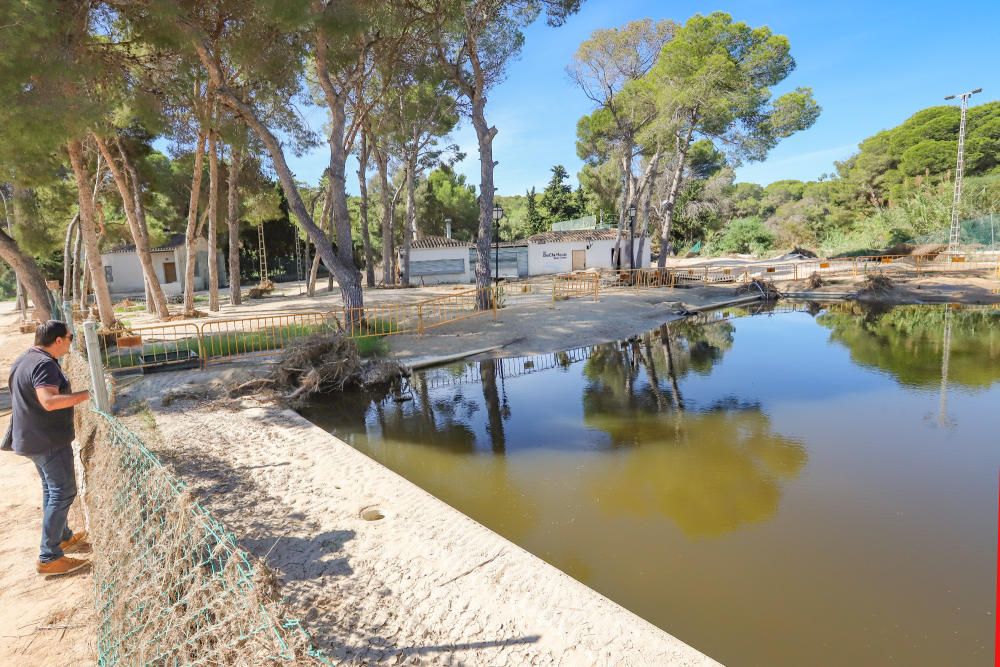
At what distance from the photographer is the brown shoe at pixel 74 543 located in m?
4.28

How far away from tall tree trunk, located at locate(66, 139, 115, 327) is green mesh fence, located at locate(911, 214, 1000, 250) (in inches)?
1709

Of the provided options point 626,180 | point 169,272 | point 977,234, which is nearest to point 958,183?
point 977,234

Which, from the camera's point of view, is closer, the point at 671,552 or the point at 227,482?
the point at 671,552

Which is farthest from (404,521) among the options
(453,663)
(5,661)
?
(5,661)

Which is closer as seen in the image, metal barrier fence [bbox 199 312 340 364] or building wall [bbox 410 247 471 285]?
metal barrier fence [bbox 199 312 340 364]

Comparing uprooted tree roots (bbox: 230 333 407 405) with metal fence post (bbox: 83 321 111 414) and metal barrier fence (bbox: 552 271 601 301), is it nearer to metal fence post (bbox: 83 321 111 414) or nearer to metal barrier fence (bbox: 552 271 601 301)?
metal fence post (bbox: 83 321 111 414)

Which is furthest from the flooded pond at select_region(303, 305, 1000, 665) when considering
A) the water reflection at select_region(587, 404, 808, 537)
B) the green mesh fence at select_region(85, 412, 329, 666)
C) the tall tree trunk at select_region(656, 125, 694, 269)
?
the tall tree trunk at select_region(656, 125, 694, 269)

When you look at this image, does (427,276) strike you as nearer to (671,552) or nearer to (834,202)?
(671,552)

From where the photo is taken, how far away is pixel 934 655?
11.9 ft

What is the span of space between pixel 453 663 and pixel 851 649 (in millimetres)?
2882

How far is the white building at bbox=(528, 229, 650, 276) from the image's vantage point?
35594 mm

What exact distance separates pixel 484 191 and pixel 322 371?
1009 cm

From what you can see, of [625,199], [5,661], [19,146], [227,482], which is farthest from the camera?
[625,199]

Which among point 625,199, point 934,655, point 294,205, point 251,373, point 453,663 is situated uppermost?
point 625,199
